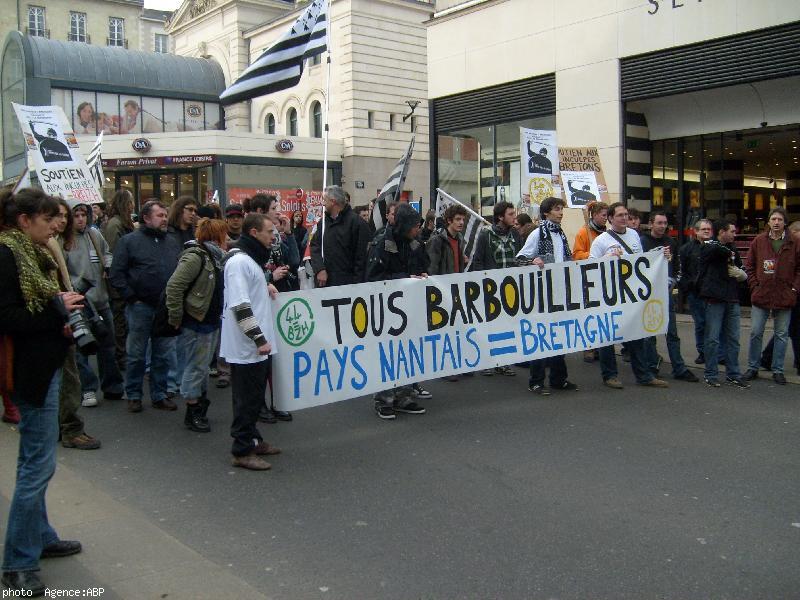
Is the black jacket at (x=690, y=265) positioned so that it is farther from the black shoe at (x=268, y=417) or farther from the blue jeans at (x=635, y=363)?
the black shoe at (x=268, y=417)

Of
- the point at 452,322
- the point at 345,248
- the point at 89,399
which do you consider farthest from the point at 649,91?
the point at 89,399

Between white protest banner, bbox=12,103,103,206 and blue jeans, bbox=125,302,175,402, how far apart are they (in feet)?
11.7

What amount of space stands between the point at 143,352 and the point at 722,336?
6.25m

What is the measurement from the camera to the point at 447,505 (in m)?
5.14

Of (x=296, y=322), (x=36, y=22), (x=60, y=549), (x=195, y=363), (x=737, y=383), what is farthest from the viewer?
(x=36, y=22)

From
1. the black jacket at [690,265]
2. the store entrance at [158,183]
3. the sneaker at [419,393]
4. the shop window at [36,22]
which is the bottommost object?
the sneaker at [419,393]

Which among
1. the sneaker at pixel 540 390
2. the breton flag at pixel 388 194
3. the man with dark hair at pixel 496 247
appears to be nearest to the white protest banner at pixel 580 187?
the man with dark hair at pixel 496 247

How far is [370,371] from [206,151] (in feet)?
105

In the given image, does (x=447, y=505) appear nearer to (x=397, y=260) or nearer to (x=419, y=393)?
(x=397, y=260)

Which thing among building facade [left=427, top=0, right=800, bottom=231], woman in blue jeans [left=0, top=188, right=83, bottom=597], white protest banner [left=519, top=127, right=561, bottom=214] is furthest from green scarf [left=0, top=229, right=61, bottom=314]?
building facade [left=427, top=0, right=800, bottom=231]

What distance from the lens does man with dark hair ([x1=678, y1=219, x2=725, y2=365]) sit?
908 centimetres

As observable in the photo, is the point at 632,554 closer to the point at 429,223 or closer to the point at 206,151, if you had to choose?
the point at 429,223

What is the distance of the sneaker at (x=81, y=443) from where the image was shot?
649 centimetres

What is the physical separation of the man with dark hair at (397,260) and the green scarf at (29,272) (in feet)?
13.2
